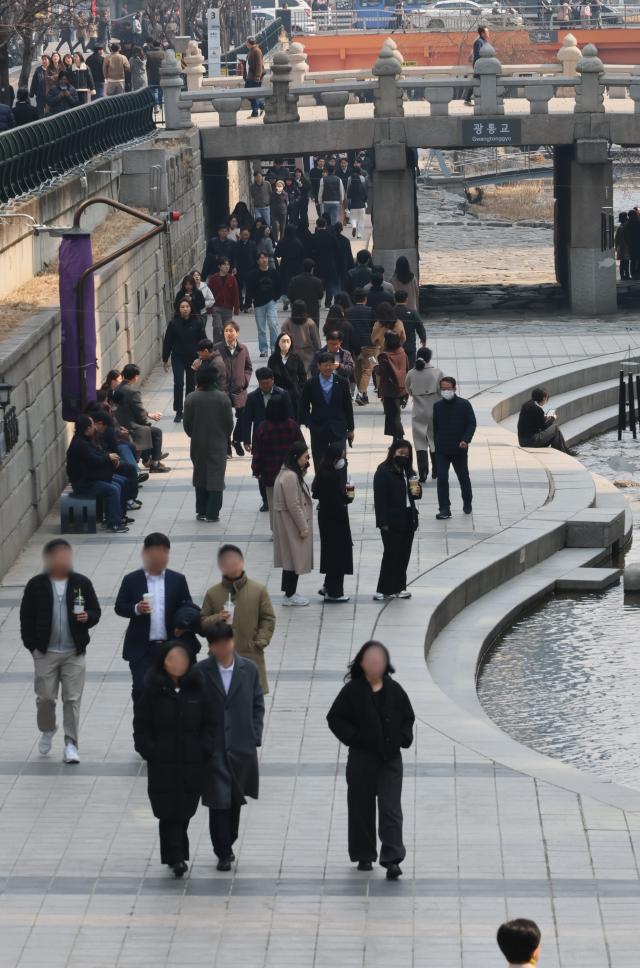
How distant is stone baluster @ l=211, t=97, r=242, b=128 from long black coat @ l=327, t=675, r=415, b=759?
27548mm

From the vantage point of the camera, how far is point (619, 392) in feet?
83.9

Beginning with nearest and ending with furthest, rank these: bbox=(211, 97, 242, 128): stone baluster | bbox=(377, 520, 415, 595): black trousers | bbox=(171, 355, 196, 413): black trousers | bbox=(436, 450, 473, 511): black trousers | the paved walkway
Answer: the paved walkway → bbox=(377, 520, 415, 595): black trousers → bbox=(436, 450, 473, 511): black trousers → bbox=(171, 355, 196, 413): black trousers → bbox=(211, 97, 242, 128): stone baluster

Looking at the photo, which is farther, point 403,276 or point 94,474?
point 403,276

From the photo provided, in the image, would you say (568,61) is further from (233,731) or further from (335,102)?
(233,731)

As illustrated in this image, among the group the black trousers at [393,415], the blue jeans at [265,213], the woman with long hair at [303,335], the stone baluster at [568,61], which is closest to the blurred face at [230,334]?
the woman with long hair at [303,335]

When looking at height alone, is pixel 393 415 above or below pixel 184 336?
below

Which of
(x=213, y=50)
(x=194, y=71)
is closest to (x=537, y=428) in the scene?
(x=194, y=71)

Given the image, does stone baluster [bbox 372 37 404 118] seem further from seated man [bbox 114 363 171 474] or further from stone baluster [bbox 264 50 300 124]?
seated man [bbox 114 363 171 474]

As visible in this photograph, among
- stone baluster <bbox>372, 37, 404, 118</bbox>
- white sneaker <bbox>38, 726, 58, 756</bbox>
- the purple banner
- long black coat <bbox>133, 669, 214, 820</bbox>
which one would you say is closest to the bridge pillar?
stone baluster <bbox>372, 37, 404, 118</bbox>

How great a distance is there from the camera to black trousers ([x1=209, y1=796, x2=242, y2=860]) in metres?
10.1

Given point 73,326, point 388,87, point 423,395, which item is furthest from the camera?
point 388,87

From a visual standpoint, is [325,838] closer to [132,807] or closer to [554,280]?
[132,807]

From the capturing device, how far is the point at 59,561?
11273mm

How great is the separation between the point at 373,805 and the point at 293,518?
4.94 metres
